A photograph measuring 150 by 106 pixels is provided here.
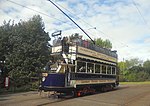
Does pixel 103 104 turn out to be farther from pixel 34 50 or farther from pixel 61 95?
pixel 34 50

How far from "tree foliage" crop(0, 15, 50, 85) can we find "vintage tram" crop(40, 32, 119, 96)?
11952 mm

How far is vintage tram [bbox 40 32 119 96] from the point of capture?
16359mm

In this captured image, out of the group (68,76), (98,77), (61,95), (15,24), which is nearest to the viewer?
(68,76)

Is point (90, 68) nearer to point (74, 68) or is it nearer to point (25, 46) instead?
point (74, 68)

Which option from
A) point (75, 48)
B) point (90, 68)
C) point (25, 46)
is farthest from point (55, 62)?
point (25, 46)

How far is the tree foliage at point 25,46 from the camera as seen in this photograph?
31.5 metres

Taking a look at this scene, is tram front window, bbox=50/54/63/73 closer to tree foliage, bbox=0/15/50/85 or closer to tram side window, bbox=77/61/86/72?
tram side window, bbox=77/61/86/72

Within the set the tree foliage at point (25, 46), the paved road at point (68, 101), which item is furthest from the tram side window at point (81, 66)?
the tree foliage at point (25, 46)

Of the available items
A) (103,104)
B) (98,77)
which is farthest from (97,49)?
(103,104)

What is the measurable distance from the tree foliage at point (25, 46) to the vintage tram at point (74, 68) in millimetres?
11952

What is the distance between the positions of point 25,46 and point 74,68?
53.3 feet

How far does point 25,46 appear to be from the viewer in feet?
106

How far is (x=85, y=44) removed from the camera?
18906 mm

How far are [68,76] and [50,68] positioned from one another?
137 cm
